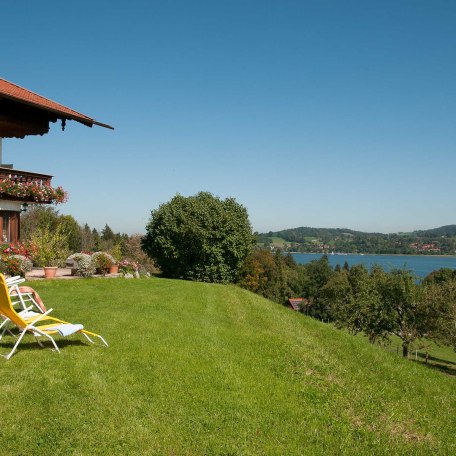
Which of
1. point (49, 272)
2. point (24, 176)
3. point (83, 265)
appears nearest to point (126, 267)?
point (83, 265)

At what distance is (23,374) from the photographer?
21.1 ft

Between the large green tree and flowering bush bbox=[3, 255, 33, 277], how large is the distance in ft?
57.1

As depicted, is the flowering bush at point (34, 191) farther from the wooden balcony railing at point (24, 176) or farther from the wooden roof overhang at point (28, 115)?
the wooden roof overhang at point (28, 115)

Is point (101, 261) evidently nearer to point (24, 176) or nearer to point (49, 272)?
point (49, 272)

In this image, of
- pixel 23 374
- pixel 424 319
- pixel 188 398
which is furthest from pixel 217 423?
pixel 424 319

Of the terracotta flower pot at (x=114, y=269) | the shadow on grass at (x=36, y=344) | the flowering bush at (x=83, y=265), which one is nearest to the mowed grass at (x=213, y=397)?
the shadow on grass at (x=36, y=344)

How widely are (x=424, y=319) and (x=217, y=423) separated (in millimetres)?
39169

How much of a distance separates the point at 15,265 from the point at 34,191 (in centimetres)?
435

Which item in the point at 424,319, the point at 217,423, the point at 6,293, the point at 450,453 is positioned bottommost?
the point at 424,319

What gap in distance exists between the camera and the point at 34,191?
20.1m

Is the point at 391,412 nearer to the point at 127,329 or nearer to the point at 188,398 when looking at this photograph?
the point at 188,398

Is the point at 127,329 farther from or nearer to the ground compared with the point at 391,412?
farther from the ground

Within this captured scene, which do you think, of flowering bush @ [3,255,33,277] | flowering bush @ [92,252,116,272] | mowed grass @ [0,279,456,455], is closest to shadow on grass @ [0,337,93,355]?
mowed grass @ [0,279,456,455]

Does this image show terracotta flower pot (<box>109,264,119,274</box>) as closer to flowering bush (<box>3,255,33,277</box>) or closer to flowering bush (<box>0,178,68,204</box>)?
flowering bush (<box>0,178,68,204</box>)
